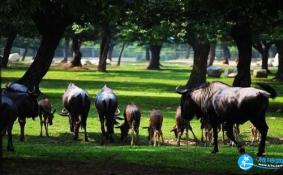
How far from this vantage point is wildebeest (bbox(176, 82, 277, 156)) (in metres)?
14.5

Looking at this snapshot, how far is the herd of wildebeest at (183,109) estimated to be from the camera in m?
14.6

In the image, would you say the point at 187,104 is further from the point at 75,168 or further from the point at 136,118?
the point at 75,168

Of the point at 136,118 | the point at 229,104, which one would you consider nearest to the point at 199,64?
the point at 136,118

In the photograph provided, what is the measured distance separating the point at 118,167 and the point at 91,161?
1135 mm

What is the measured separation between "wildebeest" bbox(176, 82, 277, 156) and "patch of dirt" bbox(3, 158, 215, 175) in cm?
309

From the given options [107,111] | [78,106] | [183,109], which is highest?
[183,109]

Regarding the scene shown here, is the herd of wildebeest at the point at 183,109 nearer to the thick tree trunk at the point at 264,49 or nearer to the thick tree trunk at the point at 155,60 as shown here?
the thick tree trunk at the point at 264,49

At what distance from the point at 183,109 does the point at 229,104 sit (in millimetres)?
2339

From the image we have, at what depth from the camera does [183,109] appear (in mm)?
17125

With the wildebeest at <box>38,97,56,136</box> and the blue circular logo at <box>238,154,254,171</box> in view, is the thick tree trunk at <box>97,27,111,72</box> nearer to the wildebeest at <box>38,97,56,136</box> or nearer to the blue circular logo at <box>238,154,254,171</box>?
the wildebeest at <box>38,97,56,136</box>

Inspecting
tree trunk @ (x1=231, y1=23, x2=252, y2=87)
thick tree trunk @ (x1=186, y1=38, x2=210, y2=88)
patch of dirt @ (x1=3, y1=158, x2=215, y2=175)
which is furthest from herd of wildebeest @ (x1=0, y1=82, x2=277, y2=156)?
thick tree trunk @ (x1=186, y1=38, x2=210, y2=88)

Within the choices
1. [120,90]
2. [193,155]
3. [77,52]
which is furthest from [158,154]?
[77,52]

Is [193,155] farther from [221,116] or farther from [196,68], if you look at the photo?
[196,68]

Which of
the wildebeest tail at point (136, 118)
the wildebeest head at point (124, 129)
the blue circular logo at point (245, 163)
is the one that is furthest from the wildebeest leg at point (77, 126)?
the blue circular logo at point (245, 163)
